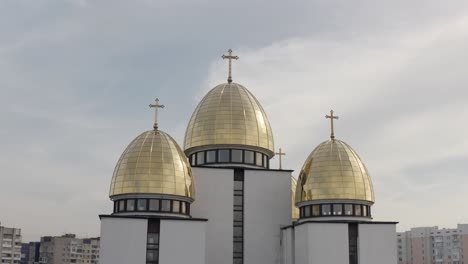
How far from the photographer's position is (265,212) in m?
32.2

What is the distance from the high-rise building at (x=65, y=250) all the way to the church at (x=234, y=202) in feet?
232

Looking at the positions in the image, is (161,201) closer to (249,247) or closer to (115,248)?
(115,248)

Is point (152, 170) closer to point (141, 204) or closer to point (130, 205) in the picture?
point (141, 204)

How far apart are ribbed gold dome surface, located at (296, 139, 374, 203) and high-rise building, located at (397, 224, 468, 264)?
222ft

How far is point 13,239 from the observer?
299 feet

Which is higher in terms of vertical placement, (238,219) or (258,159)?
(258,159)

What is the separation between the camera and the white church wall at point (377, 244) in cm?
2897

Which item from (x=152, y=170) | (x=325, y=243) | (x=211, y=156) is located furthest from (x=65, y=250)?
(x=325, y=243)

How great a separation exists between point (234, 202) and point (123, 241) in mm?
7007

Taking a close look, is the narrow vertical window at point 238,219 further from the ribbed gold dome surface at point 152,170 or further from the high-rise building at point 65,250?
the high-rise building at point 65,250

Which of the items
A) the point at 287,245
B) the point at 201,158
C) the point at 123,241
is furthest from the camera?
the point at 201,158

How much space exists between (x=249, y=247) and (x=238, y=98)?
341 inches

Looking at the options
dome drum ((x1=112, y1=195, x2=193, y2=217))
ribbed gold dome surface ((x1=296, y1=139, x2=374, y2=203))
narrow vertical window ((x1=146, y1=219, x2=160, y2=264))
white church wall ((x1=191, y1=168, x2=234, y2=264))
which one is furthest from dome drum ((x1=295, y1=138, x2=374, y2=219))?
narrow vertical window ((x1=146, y1=219, x2=160, y2=264))

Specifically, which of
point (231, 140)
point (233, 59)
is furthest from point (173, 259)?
point (233, 59)
